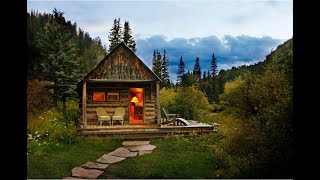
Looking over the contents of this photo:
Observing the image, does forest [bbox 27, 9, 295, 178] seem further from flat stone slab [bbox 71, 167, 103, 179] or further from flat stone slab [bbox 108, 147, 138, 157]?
flat stone slab [bbox 108, 147, 138, 157]

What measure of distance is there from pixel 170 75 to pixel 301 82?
19.7 feet

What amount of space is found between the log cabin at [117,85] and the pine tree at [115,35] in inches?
14.5

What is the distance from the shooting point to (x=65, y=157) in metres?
8.83

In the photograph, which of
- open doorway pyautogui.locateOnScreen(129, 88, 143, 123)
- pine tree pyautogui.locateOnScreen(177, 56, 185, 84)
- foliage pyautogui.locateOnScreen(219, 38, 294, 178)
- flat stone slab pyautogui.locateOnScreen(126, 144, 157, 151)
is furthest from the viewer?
open doorway pyautogui.locateOnScreen(129, 88, 143, 123)

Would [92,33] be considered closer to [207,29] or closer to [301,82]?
[207,29]

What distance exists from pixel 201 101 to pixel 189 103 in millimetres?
556

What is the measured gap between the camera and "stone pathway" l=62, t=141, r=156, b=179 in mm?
8312

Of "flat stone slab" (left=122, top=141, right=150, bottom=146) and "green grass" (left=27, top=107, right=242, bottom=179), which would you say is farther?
"flat stone slab" (left=122, top=141, right=150, bottom=146)

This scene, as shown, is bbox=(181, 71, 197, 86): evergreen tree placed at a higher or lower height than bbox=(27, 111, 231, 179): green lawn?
higher

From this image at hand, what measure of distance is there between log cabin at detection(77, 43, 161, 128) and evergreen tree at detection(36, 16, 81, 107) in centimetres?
141

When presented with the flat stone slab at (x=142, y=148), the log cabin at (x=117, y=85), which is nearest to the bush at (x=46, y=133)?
the log cabin at (x=117, y=85)

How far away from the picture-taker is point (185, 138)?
10.2m

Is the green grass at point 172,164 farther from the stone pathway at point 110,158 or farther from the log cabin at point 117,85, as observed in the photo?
the log cabin at point 117,85

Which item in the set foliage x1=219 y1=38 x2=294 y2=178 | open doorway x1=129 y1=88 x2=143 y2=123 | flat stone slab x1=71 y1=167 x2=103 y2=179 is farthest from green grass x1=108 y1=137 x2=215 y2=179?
open doorway x1=129 y1=88 x2=143 y2=123
